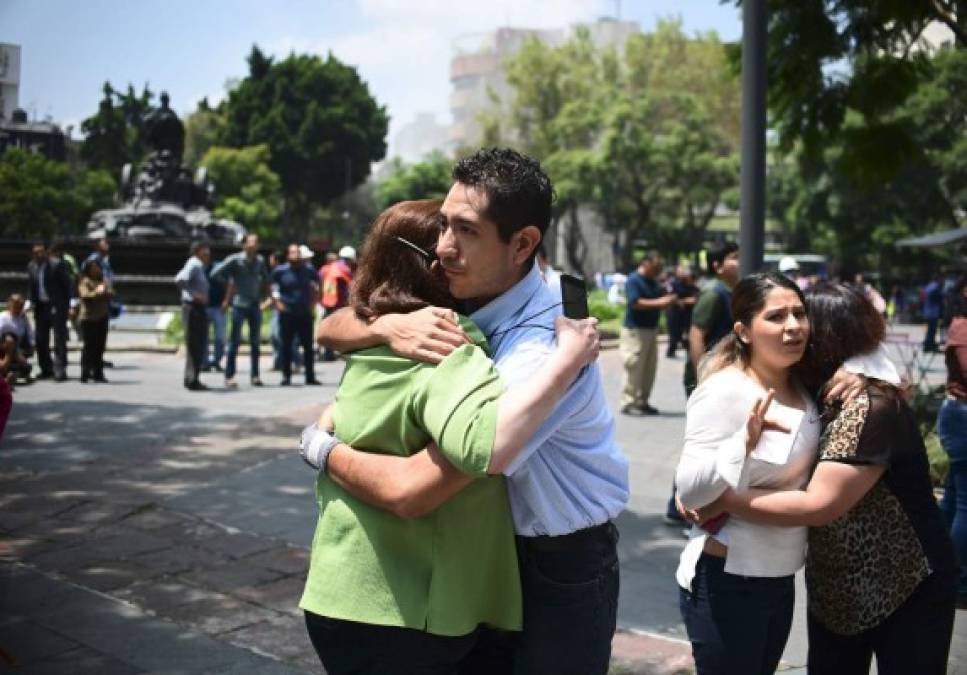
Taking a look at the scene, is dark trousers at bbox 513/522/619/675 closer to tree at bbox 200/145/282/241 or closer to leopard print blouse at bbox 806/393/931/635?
leopard print blouse at bbox 806/393/931/635

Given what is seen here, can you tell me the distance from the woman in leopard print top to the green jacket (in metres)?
0.92

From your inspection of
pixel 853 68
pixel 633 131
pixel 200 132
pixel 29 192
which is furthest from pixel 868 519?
pixel 200 132

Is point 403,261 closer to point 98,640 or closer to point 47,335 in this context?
point 98,640

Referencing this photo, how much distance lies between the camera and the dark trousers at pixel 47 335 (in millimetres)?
13492

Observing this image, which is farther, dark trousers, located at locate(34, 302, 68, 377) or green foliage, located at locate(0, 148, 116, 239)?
dark trousers, located at locate(34, 302, 68, 377)

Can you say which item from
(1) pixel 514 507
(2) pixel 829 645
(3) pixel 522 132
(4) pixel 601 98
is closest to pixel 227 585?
(2) pixel 829 645

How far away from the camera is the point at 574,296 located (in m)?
2.21

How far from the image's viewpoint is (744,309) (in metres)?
3.04

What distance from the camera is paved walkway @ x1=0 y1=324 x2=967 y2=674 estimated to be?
15.0 ft

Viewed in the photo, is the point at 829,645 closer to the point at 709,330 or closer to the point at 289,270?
the point at 709,330

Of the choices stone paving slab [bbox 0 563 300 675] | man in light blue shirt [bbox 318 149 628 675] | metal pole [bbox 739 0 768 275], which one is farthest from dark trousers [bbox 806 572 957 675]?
metal pole [bbox 739 0 768 275]

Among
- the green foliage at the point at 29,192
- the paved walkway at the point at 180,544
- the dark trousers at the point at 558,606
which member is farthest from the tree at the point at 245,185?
the dark trousers at the point at 558,606

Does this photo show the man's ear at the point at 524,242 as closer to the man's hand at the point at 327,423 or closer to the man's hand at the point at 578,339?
the man's hand at the point at 578,339

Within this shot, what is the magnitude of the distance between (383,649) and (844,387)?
57.4 inches
